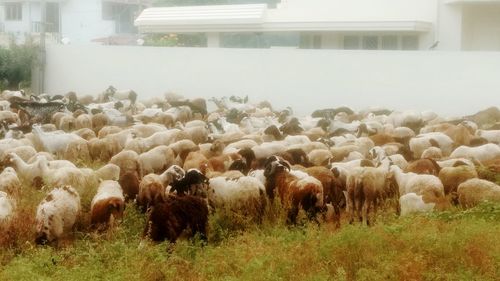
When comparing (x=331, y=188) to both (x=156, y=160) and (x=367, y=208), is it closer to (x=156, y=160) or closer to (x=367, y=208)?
(x=367, y=208)

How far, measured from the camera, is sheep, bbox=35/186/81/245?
9406 mm

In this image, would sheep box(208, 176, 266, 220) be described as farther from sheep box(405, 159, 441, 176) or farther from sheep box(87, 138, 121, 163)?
sheep box(87, 138, 121, 163)

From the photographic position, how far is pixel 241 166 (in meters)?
12.0

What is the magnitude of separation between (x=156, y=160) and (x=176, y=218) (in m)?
3.47

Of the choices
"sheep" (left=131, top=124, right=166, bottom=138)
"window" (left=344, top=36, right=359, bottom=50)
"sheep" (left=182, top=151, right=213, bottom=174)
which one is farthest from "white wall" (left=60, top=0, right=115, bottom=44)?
"sheep" (left=182, top=151, right=213, bottom=174)

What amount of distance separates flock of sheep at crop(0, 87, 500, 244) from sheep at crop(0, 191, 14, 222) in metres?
0.02

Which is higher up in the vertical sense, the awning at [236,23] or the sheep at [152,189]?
the awning at [236,23]

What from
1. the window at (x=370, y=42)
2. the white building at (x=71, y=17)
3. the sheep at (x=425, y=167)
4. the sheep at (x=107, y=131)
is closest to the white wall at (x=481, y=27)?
the window at (x=370, y=42)

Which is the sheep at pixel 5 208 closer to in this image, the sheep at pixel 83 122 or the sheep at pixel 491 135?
the sheep at pixel 83 122

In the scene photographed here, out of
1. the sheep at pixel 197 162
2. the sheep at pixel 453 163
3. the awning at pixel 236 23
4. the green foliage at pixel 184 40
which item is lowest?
the sheep at pixel 197 162

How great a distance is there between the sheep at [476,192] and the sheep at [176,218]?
11.3 ft

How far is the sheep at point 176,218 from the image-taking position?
31.1ft

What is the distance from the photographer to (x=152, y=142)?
47.6 feet

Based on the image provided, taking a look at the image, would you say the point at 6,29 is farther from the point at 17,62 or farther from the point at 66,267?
the point at 66,267
